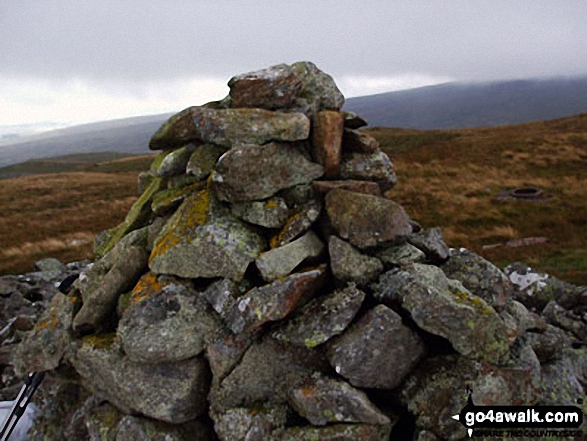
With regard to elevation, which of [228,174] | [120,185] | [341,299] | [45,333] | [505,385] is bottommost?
[120,185]

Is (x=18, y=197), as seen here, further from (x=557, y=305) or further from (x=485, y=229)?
(x=557, y=305)

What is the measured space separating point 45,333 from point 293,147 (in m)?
6.98

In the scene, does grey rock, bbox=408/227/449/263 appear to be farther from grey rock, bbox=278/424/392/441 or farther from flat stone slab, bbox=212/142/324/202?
grey rock, bbox=278/424/392/441

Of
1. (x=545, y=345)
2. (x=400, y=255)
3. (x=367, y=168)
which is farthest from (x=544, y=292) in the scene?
(x=367, y=168)

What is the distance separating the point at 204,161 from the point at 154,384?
4.98 m

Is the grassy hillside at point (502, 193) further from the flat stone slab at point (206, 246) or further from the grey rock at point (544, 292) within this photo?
the flat stone slab at point (206, 246)

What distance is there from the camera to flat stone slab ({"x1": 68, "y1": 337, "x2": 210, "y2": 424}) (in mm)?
7504

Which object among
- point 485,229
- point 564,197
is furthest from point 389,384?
point 564,197

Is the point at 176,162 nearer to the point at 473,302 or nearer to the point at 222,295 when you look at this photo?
the point at 222,295

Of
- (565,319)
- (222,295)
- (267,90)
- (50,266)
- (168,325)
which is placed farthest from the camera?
(50,266)

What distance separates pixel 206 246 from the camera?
8.32m

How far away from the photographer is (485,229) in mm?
25922

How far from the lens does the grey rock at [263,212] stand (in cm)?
877

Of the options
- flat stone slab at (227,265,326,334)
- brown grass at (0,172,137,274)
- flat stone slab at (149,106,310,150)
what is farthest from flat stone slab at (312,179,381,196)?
brown grass at (0,172,137,274)
